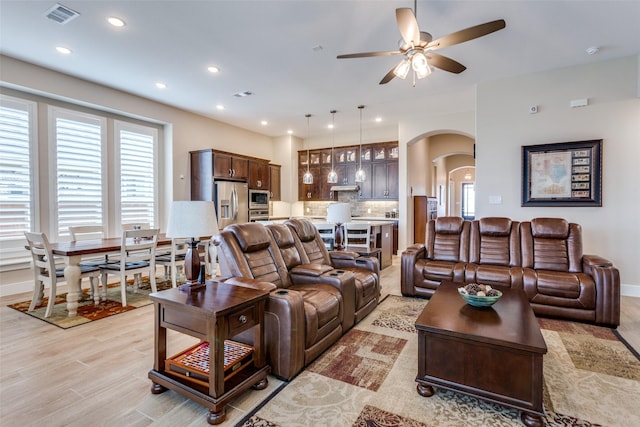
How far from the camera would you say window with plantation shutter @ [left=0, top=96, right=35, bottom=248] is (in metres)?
4.20

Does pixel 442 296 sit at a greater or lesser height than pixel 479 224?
lesser

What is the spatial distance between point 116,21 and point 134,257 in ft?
8.71

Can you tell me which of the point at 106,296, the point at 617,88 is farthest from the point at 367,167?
the point at 106,296

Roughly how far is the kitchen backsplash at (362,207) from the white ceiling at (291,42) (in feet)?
10.4

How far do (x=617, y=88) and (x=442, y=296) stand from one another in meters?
4.17

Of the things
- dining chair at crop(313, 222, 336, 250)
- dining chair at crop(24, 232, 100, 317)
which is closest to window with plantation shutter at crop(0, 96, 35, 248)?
dining chair at crop(24, 232, 100, 317)

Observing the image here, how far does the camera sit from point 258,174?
7590 millimetres

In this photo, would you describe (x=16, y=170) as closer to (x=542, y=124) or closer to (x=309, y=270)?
(x=309, y=270)

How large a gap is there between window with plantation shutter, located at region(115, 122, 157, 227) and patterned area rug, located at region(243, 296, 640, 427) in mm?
4781

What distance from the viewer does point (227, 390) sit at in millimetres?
1889

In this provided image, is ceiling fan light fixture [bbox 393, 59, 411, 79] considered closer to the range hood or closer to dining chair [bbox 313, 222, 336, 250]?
dining chair [bbox 313, 222, 336, 250]

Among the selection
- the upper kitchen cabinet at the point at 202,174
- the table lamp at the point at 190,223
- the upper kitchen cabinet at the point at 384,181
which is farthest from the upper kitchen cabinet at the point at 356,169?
the table lamp at the point at 190,223

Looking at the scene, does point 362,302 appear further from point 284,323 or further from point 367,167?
point 367,167

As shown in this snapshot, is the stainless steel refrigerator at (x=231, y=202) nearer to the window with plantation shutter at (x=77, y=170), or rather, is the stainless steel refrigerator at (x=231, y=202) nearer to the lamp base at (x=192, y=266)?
the window with plantation shutter at (x=77, y=170)
